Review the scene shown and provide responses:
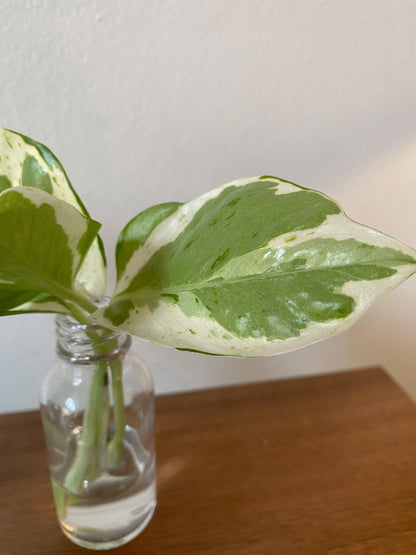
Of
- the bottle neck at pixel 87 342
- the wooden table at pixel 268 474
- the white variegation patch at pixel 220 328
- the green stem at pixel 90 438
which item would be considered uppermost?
the white variegation patch at pixel 220 328

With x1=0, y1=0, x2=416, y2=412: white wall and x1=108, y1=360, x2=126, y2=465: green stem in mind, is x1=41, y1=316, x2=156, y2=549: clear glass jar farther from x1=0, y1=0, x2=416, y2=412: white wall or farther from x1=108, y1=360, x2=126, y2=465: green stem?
A: x1=0, y1=0, x2=416, y2=412: white wall

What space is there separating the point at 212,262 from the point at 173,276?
0.03 metres

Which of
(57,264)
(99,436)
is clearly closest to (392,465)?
(99,436)

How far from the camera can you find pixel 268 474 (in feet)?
1.88

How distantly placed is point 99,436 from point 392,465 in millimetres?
307

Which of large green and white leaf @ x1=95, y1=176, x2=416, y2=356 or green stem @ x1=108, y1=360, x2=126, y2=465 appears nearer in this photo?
large green and white leaf @ x1=95, y1=176, x2=416, y2=356

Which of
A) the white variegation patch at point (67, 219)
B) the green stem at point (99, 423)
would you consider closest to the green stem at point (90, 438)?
the green stem at point (99, 423)

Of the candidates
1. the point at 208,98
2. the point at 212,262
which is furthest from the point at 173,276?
the point at 208,98

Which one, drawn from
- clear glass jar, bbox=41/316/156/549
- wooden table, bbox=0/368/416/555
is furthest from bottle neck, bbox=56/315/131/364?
wooden table, bbox=0/368/416/555

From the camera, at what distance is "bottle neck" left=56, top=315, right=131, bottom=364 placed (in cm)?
42

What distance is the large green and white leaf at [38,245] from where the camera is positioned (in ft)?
0.93

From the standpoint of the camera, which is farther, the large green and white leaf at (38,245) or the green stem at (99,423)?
the green stem at (99,423)

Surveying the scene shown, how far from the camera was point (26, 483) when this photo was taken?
1.86 feet

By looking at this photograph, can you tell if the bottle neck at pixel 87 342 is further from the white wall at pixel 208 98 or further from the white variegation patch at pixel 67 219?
the white wall at pixel 208 98
